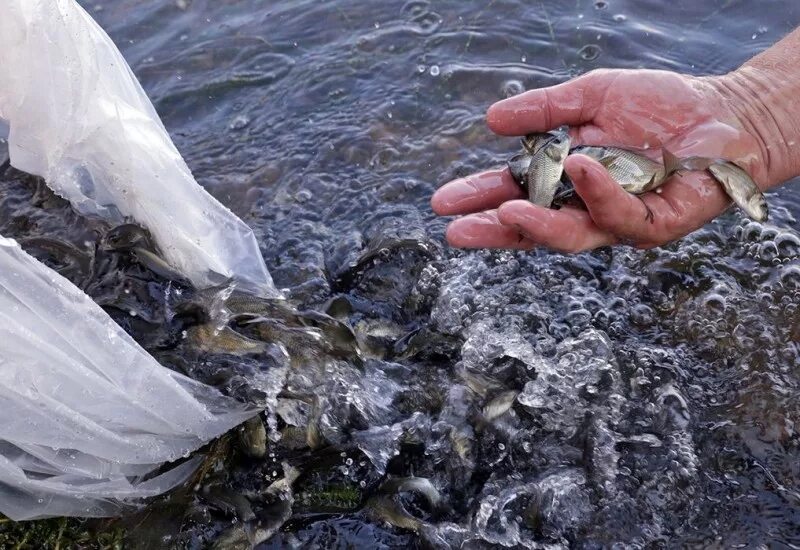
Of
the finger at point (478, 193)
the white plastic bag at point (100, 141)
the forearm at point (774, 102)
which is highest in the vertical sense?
the white plastic bag at point (100, 141)

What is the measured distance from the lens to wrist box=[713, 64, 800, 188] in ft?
11.2

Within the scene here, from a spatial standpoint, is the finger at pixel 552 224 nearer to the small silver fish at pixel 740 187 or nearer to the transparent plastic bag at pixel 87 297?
the small silver fish at pixel 740 187

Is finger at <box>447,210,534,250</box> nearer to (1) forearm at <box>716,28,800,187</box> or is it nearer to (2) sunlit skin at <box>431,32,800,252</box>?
(2) sunlit skin at <box>431,32,800,252</box>

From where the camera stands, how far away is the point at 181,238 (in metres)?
3.24

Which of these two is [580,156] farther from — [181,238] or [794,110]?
[181,238]

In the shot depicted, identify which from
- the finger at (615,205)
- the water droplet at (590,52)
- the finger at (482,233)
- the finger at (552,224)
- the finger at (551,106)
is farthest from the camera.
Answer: the water droplet at (590,52)

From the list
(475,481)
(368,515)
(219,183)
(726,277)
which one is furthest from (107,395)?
(726,277)

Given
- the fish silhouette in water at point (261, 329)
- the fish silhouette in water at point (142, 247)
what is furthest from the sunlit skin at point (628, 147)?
the fish silhouette in water at point (142, 247)

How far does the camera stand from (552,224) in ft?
9.47

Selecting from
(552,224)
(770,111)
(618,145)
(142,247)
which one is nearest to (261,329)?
(142,247)

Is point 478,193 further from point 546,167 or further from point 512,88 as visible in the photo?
point 512,88

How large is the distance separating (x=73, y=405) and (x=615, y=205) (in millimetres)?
2121

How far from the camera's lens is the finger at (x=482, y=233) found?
3195 mm

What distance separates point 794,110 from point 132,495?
3438 millimetres
